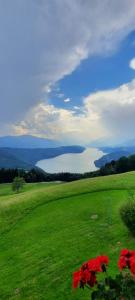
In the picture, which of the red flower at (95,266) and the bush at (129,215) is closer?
the red flower at (95,266)

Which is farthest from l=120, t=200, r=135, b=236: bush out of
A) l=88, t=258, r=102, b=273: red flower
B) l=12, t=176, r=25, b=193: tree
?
l=12, t=176, r=25, b=193: tree

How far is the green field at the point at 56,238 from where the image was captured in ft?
49.2

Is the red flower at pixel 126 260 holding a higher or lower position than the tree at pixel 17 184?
lower

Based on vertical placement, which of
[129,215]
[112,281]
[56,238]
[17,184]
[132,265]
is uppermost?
[17,184]

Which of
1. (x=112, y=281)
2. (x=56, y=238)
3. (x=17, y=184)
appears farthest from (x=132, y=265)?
(x=17, y=184)

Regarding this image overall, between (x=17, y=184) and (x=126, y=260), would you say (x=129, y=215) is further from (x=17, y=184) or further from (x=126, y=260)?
(x=17, y=184)

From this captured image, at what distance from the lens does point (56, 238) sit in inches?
846

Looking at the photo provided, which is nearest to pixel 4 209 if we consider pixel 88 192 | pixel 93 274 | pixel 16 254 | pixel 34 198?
pixel 34 198

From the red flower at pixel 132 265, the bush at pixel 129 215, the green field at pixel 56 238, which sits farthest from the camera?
the bush at pixel 129 215

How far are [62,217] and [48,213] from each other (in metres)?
2.76

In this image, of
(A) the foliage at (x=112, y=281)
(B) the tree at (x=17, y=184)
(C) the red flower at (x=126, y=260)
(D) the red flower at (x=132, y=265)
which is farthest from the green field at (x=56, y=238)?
(B) the tree at (x=17, y=184)

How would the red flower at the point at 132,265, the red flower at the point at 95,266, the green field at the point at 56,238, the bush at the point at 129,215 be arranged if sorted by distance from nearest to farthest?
the red flower at the point at 132,265, the red flower at the point at 95,266, the green field at the point at 56,238, the bush at the point at 129,215

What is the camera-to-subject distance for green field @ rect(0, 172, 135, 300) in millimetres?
14992

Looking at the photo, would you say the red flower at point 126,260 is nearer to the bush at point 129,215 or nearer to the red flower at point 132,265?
the red flower at point 132,265
